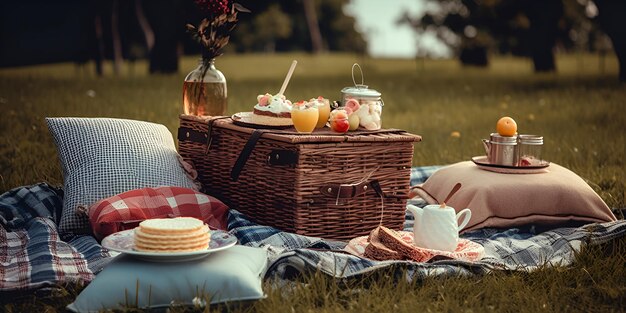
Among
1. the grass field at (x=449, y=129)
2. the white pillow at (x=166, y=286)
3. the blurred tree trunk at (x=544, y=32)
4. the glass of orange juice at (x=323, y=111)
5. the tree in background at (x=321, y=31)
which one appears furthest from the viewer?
the tree in background at (x=321, y=31)

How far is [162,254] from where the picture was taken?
2811 mm

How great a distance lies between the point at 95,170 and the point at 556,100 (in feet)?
20.9

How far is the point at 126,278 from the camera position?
2814 millimetres

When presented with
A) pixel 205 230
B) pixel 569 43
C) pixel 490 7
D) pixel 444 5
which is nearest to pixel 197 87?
pixel 205 230

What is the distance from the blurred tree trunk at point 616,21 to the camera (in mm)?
10711

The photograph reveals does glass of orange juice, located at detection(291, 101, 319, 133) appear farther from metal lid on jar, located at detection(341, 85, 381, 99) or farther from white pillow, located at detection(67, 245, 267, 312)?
white pillow, located at detection(67, 245, 267, 312)

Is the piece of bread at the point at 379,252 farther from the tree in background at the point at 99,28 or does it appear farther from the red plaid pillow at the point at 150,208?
the tree in background at the point at 99,28

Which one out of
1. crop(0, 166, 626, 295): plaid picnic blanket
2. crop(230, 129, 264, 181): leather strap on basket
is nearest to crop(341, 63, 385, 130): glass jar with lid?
crop(230, 129, 264, 181): leather strap on basket

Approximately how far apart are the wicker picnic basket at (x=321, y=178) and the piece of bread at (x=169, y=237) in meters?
0.87

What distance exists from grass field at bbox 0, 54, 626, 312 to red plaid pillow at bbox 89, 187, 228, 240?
80 centimetres

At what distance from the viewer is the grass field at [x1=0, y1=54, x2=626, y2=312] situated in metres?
2.94

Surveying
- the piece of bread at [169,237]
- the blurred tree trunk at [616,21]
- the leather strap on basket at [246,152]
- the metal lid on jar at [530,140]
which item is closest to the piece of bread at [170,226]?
the piece of bread at [169,237]

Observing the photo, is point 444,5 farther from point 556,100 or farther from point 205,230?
point 205,230

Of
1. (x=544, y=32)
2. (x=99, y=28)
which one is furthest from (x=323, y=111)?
(x=544, y=32)
